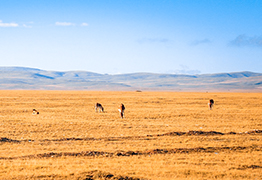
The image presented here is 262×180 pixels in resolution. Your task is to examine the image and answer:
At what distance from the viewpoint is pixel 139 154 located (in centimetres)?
1518

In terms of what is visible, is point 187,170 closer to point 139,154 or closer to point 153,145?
point 139,154

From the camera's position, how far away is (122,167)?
12734 millimetres

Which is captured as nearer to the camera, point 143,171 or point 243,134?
point 143,171

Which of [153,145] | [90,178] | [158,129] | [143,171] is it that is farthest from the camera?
[158,129]

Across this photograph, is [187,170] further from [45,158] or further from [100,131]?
[100,131]

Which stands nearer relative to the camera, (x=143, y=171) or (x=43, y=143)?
(x=143, y=171)

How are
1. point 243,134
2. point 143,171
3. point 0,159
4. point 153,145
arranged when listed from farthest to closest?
point 243,134 < point 153,145 < point 0,159 < point 143,171

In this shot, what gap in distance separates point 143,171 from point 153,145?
4.97 meters

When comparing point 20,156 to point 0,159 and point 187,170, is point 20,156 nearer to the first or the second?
point 0,159

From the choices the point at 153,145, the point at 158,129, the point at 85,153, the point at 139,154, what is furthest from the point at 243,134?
the point at 85,153

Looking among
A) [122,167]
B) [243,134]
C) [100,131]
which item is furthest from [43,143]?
[243,134]

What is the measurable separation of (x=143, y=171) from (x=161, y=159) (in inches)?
84.1

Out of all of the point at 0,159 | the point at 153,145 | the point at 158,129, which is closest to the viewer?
the point at 0,159

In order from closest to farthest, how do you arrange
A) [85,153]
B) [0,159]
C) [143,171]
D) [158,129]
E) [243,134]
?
1. [143,171]
2. [0,159]
3. [85,153]
4. [243,134]
5. [158,129]
